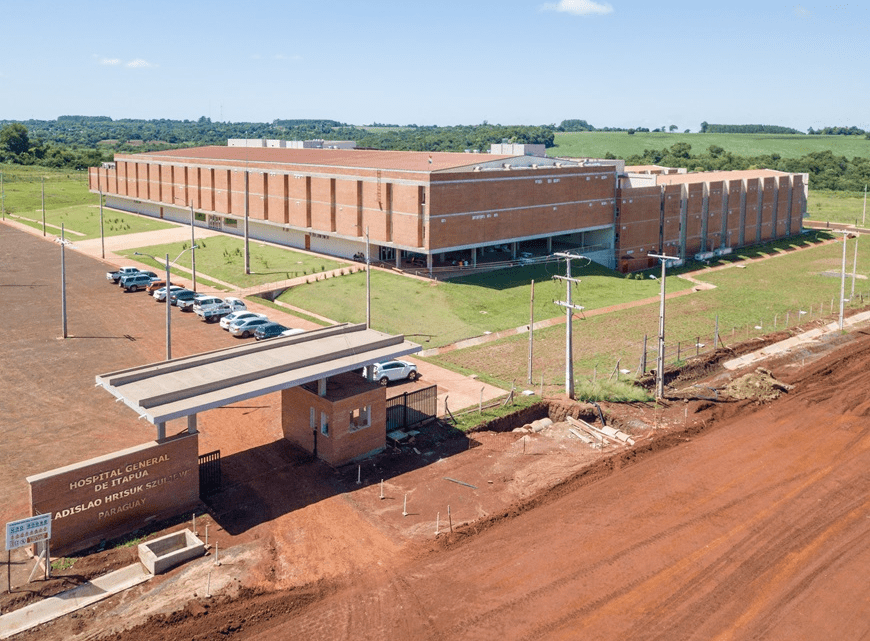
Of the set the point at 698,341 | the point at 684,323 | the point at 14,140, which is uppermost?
the point at 14,140

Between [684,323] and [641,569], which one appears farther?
[684,323]

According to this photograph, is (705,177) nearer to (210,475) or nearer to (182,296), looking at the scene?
(182,296)

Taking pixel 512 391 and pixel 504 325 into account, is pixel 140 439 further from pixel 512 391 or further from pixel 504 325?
pixel 504 325

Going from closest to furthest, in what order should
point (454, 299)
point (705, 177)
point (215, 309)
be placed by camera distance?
point (215, 309) < point (454, 299) < point (705, 177)

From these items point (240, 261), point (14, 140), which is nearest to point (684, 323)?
point (240, 261)

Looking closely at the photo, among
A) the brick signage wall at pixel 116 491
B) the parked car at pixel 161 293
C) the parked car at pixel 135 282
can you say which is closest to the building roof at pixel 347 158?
the parked car at pixel 135 282
